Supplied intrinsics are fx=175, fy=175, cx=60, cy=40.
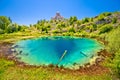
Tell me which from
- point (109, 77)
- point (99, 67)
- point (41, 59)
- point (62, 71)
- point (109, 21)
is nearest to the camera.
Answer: point (109, 77)

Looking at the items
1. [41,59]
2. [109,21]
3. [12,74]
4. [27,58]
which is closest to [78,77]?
[12,74]

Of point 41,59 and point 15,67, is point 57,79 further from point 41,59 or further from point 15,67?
point 41,59

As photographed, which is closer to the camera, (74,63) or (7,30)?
(74,63)

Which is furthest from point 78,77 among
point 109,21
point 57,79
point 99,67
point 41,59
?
point 109,21

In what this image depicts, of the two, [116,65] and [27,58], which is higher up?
[116,65]

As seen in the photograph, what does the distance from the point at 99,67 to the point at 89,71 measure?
4.18 meters

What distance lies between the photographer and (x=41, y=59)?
55.4 metres

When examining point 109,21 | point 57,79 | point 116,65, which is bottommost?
point 57,79

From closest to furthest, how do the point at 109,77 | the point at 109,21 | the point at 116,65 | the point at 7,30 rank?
the point at 116,65 < the point at 109,77 < the point at 7,30 < the point at 109,21

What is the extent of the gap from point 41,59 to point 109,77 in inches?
951

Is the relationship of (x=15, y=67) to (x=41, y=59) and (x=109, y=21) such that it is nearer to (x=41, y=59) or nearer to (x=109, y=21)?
(x=41, y=59)

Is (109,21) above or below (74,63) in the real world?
above

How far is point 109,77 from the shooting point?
3797 cm

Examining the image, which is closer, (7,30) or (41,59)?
(41,59)
